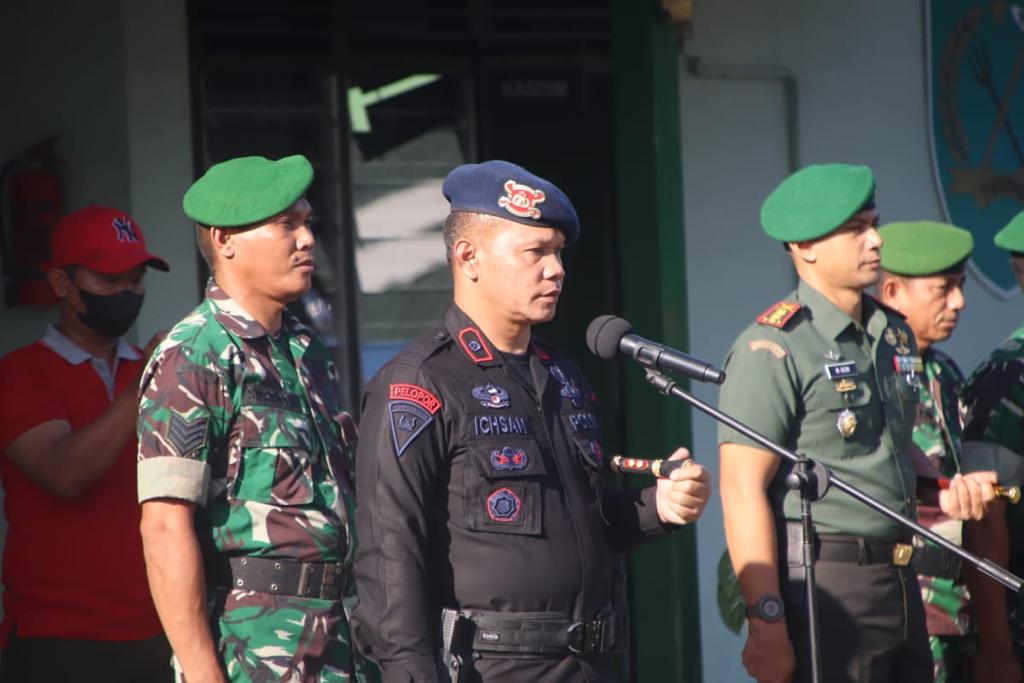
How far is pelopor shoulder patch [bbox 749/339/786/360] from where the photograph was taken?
12.8ft

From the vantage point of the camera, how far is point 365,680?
137 inches

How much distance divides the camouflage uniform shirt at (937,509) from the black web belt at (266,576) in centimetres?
190

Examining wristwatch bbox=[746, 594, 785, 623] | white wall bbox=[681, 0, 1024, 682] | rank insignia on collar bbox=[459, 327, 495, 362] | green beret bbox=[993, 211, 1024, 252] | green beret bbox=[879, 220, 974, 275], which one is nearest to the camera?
rank insignia on collar bbox=[459, 327, 495, 362]

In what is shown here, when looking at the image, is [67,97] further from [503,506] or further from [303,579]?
[503,506]

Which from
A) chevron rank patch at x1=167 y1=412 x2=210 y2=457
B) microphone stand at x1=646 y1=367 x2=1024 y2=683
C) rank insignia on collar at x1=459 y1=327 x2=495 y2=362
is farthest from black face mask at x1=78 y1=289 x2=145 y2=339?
microphone stand at x1=646 y1=367 x2=1024 y2=683

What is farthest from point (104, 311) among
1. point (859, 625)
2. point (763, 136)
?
point (763, 136)


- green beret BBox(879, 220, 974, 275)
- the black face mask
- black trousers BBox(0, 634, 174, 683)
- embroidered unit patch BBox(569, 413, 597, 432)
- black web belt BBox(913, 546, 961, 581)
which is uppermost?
green beret BBox(879, 220, 974, 275)

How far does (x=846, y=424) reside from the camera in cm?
386

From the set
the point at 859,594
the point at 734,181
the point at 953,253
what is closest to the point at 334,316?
the point at 734,181

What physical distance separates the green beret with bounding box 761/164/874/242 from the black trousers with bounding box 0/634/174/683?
2.04 metres

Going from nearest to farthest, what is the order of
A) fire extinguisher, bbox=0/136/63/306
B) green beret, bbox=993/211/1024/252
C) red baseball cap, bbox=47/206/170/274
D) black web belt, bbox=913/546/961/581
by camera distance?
red baseball cap, bbox=47/206/170/274 → black web belt, bbox=913/546/961/581 → green beret, bbox=993/211/1024/252 → fire extinguisher, bbox=0/136/63/306

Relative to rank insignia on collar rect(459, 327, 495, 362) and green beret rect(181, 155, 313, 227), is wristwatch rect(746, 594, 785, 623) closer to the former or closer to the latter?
rank insignia on collar rect(459, 327, 495, 362)

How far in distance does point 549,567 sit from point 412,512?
31cm

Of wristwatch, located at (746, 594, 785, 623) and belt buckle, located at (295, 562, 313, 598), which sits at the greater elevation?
belt buckle, located at (295, 562, 313, 598)
